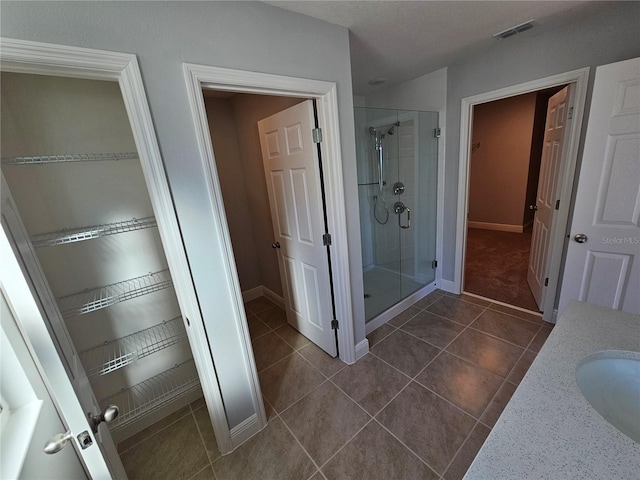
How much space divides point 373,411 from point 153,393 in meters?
1.48

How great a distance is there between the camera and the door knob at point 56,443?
0.63m

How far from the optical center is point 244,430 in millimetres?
1598

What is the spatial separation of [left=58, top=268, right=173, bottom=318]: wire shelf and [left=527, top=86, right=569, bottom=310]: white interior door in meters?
3.14

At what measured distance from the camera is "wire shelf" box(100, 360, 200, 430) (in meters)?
1.65

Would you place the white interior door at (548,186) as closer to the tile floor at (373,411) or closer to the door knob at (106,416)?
the tile floor at (373,411)

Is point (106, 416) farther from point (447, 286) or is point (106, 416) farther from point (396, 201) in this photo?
point (447, 286)

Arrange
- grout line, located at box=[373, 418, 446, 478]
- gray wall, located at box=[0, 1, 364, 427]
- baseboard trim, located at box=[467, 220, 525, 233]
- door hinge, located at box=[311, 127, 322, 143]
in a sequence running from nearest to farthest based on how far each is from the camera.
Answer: gray wall, located at box=[0, 1, 364, 427], grout line, located at box=[373, 418, 446, 478], door hinge, located at box=[311, 127, 322, 143], baseboard trim, located at box=[467, 220, 525, 233]

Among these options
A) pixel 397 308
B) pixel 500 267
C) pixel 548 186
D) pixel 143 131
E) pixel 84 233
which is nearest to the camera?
pixel 143 131

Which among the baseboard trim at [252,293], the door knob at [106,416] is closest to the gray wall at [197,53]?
the door knob at [106,416]

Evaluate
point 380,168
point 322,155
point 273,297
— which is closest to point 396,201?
point 380,168

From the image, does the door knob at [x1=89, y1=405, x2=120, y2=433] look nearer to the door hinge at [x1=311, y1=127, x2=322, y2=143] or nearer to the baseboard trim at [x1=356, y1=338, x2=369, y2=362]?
the door hinge at [x1=311, y1=127, x2=322, y2=143]

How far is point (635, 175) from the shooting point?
63.2 inches

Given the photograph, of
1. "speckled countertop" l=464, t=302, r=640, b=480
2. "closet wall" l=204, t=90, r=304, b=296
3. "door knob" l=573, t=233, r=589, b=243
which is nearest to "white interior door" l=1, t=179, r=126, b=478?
"speckled countertop" l=464, t=302, r=640, b=480

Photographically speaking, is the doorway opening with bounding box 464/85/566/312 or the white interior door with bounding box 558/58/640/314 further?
the doorway opening with bounding box 464/85/566/312
